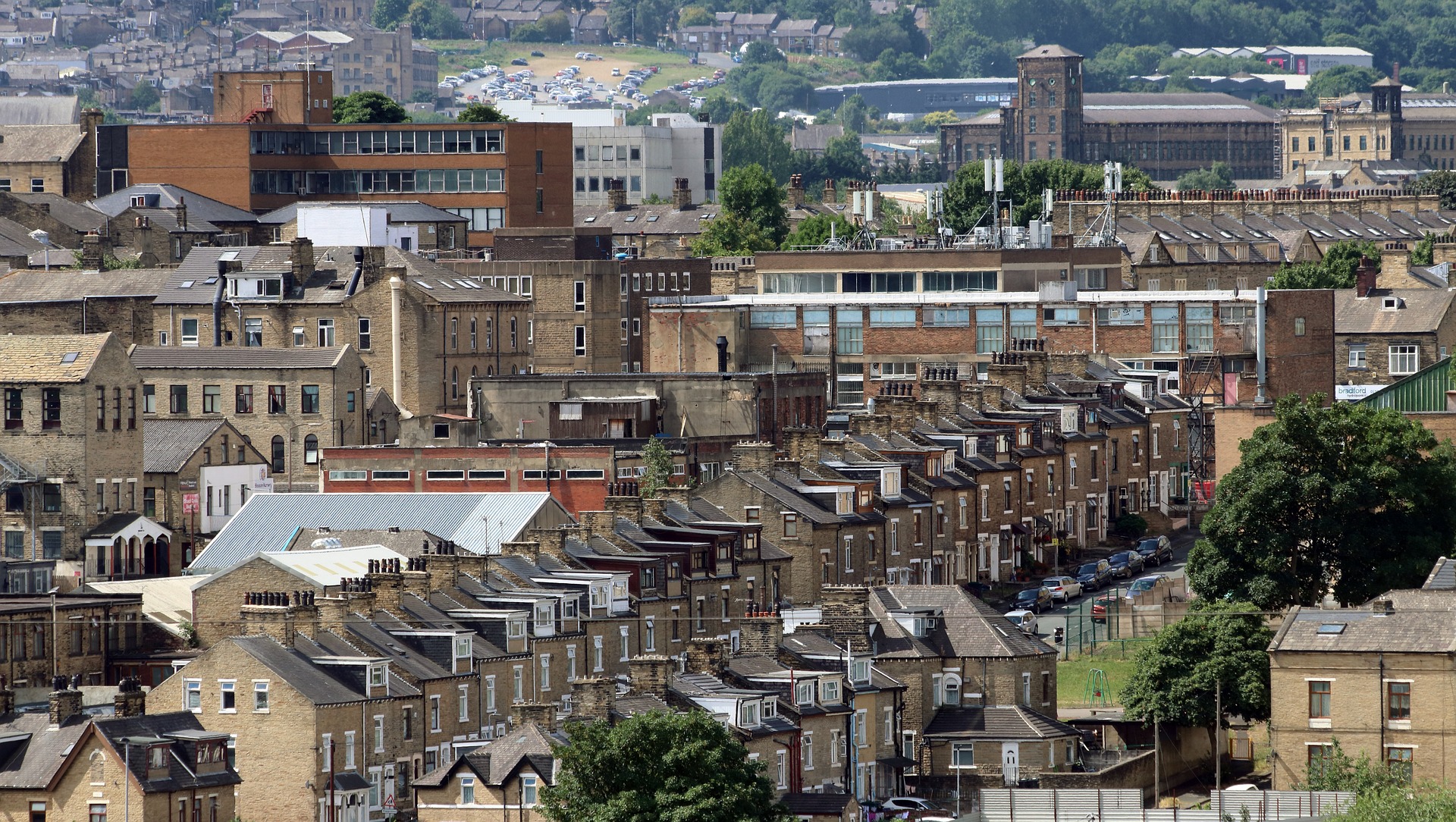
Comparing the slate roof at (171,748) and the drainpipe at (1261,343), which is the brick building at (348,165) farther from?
the slate roof at (171,748)

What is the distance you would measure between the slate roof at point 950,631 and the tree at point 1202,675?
10.8 feet

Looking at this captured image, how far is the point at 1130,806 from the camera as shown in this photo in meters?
92.9

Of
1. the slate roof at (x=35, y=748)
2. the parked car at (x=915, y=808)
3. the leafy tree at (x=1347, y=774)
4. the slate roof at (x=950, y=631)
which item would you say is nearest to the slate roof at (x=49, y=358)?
the slate roof at (x=950, y=631)

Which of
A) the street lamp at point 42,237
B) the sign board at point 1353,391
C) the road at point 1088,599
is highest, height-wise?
the street lamp at point 42,237

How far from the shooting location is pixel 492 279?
6422 inches

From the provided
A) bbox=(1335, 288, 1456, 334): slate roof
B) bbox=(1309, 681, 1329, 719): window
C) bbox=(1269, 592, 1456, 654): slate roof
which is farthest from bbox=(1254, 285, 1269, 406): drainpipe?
bbox=(1309, 681, 1329, 719): window

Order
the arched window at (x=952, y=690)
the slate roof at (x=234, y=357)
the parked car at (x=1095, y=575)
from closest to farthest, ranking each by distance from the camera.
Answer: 1. the arched window at (x=952, y=690)
2. the parked car at (x=1095, y=575)
3. the slate roof at (x=234, y=357)

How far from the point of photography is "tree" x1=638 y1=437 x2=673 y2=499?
12038 cm

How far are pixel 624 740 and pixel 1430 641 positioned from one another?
2590cm

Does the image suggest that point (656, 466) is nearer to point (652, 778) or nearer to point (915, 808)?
point (915, 808)

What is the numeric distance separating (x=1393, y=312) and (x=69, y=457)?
85.9 metres

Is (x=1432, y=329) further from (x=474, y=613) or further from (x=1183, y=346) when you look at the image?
(x=474, y=613)

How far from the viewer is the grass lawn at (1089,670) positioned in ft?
349

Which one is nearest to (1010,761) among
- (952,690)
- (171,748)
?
(952,690)
